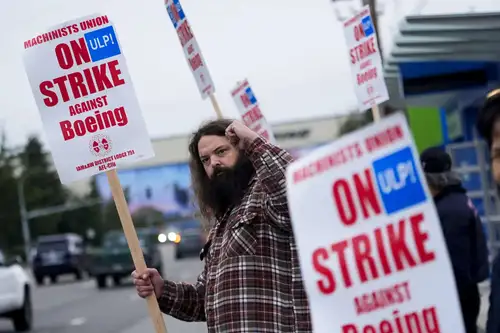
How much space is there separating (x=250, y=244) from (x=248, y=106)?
270 inches

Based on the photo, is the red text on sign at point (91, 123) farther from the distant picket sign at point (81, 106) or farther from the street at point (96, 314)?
the street at point (96, 314)

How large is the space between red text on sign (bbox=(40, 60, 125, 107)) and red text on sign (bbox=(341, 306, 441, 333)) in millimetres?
2584

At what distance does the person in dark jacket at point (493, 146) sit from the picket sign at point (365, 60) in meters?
5.45

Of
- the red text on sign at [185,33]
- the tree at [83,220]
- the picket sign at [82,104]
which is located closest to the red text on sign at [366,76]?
the red text on sign at [185,33]

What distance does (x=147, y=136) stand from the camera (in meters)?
4.94

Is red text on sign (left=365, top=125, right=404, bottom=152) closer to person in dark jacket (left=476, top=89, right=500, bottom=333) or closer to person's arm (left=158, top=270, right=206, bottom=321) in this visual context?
person in dark jacket (left=476, top=89, right=500, bottom=333)

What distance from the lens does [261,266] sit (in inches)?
161

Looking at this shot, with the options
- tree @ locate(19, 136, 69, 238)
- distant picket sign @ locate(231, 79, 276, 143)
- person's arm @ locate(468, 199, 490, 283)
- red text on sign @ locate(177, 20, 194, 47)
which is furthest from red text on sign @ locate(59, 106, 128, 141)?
tree @ locate(19, 136, 69, 238)

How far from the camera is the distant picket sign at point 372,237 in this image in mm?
2527

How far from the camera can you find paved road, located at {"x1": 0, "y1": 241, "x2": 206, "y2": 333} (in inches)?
659

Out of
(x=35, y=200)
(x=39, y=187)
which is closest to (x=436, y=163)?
(x=35, y=200)

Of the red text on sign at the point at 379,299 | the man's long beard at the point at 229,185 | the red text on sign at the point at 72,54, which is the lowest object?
the red text on sign at the point at 379,299

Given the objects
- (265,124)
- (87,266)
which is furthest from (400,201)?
(87,266)

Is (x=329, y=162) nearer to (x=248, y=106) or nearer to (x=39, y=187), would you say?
(x=248, y=106)
